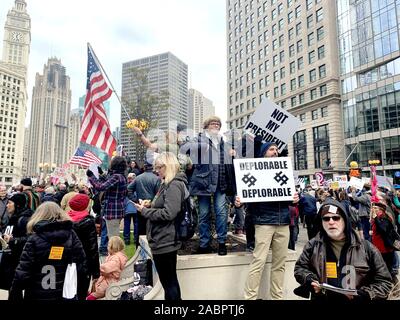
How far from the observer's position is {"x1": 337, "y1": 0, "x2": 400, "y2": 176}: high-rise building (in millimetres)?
36125

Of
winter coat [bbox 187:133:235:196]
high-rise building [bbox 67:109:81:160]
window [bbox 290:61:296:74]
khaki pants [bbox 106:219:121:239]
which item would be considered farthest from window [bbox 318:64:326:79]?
high-rise building [bbox 67:109:81:160]

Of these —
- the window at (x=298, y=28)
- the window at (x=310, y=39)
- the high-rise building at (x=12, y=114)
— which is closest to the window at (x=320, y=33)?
the window at (x=310, y=39)

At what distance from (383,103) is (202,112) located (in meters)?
22.8

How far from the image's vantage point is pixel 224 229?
190 inches

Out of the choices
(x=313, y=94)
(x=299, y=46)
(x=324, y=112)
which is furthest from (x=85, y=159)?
(x=299, y=46)

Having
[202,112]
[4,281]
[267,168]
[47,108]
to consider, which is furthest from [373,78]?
[47,108]

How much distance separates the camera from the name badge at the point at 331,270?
2762 mm

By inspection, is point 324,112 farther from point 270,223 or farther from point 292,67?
point 270,223

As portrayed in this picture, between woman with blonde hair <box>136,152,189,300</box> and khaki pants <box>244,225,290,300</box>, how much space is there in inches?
42.5

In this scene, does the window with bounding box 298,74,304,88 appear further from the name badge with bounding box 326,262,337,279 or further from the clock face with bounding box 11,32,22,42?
the clock face with bounding box 11,32,22,42

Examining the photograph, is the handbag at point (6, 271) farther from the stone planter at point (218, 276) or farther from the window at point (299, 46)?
the window at point (299, 46)

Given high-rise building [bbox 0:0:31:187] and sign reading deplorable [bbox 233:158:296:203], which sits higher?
high-rise building [bbox 0:0:31:187]

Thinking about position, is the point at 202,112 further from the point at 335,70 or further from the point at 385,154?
the point at 385,154

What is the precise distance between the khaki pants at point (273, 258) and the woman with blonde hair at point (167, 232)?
1.08 metres
